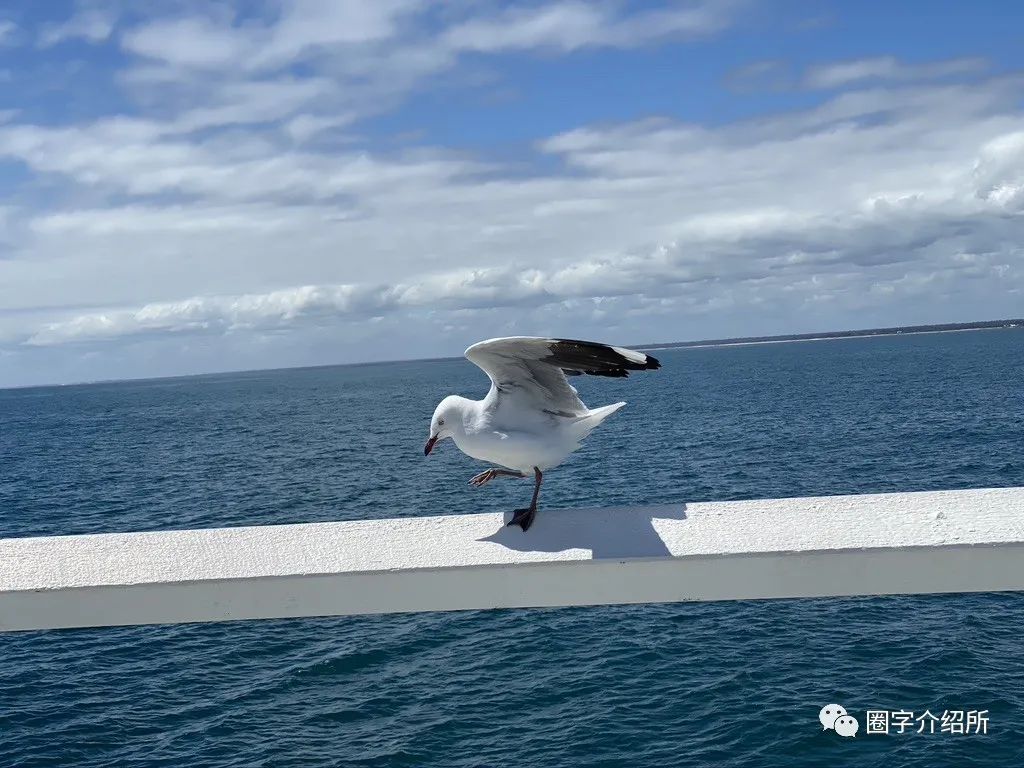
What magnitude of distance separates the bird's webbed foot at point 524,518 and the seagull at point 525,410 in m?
0.87

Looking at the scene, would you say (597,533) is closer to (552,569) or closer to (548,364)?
(552,569)

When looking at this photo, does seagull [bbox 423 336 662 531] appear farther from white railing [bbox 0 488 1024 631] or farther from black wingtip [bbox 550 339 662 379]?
white railing [bbox 0 488 1024 631]

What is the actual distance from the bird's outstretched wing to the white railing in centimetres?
130

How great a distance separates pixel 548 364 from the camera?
546 centimetres

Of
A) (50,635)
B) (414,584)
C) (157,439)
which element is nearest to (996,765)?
(414,584)

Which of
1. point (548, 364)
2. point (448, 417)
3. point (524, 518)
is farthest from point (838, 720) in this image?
point (524, 518)

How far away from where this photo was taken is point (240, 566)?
3691mm

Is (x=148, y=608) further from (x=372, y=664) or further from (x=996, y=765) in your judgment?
(x=372, y=664)

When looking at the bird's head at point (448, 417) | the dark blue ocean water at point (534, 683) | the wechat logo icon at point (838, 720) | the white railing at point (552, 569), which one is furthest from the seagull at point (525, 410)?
the wechat logo icon at point (838, 720)

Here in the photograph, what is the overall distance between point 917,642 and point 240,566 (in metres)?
19.8

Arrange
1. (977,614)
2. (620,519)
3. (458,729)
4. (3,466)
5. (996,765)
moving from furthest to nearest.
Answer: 1. (3,466)
2. (977,614)
3. (458,729)
4. (996,765)
5. (620,519)

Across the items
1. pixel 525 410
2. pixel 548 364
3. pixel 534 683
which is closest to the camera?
pixel 548 364

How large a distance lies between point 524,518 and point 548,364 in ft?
4.44

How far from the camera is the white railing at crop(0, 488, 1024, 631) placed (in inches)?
133
